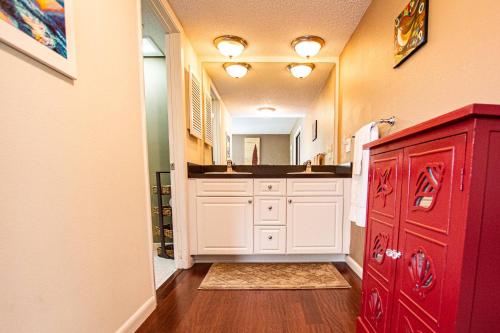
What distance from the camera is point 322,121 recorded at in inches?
109

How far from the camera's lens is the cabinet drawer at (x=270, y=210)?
6.33 feet

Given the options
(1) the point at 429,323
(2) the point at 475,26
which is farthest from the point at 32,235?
(2) the point at 475,26

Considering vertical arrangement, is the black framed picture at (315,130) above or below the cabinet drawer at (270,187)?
above

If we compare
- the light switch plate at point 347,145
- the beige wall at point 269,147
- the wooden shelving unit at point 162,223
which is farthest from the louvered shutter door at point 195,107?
the light switch plate at point 347,145

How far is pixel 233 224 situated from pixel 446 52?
1.78 meters

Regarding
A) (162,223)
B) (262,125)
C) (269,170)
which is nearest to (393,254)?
(269,170)

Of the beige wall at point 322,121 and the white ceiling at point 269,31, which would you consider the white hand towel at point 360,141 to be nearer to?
the beige wall at point 322,121

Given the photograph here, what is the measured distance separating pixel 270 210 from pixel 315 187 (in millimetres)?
470

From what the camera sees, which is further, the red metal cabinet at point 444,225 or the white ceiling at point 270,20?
the white ceiling at point 270,20

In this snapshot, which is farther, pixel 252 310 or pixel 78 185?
pixel 252 310

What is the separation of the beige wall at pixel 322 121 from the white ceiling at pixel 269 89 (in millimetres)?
117

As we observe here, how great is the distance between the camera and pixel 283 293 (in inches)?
58.7

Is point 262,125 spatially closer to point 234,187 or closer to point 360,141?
point 234,187

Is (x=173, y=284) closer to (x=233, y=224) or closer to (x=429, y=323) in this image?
(x=233, y=224)
